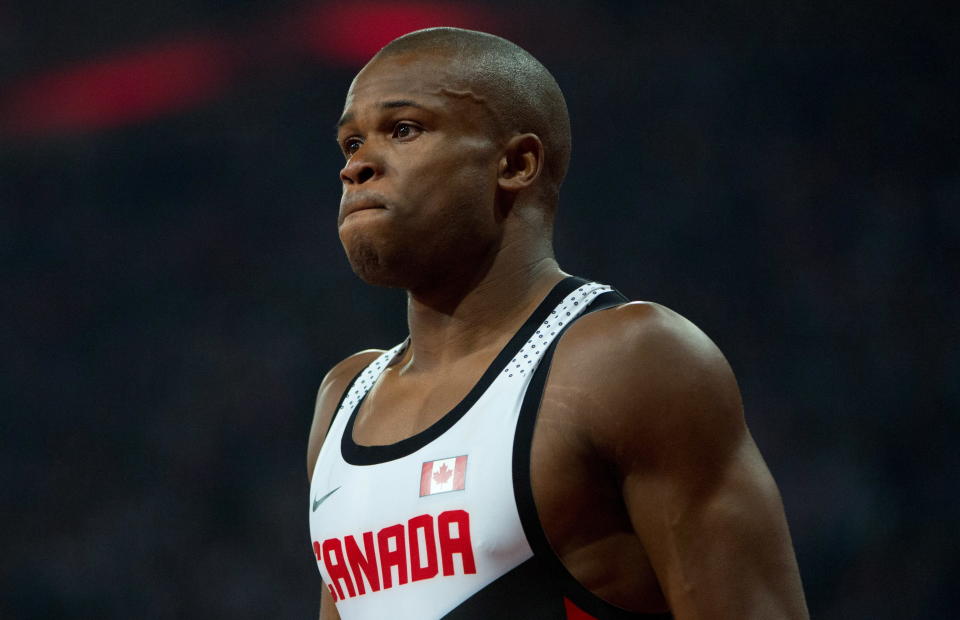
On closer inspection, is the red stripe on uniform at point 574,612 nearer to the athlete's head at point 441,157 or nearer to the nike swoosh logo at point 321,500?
the nike swoosh logo at point 321,500

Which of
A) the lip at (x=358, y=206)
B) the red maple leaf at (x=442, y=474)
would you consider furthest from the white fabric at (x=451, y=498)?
the lip at (x=358, y=206)

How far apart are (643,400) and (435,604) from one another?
0.34 m

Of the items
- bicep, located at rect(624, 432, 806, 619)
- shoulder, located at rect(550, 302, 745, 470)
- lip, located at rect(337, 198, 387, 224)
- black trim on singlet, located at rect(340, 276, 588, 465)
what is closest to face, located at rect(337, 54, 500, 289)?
lip, located at rect(337, 198, 387, 224)

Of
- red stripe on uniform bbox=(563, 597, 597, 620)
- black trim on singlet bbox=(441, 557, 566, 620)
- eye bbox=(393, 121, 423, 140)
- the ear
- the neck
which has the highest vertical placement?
eye bbox=(393, 121, 423, 140)

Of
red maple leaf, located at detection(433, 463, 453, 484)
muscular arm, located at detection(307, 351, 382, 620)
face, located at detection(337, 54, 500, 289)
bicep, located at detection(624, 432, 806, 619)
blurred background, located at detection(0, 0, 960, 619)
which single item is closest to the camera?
bicep, located at detection(624, 432, 806, 619)

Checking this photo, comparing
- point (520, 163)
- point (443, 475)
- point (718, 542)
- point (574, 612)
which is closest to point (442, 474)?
point (443, 475)

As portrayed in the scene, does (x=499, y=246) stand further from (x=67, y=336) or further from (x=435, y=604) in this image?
(x=67, y=336)

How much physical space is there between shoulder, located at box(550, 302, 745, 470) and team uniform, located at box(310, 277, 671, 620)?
77 millimetres

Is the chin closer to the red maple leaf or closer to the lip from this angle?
the lip

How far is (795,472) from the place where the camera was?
3.39 meters

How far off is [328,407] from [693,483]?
2.19 ft

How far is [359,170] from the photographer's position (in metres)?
1.62

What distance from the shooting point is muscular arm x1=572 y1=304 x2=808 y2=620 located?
1.37m

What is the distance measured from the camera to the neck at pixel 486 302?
1634 millimetres
